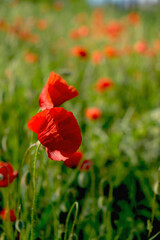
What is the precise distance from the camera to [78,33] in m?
3.35

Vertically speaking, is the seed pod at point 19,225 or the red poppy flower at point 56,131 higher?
the red poppy flower at point 56,131

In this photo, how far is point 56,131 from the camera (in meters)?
0.71

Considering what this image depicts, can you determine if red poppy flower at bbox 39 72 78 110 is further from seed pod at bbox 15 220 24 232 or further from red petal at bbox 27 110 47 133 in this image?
seed pod at bbox 15 220 24 232

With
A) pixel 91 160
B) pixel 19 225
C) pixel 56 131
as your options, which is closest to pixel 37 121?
pixel 56 131

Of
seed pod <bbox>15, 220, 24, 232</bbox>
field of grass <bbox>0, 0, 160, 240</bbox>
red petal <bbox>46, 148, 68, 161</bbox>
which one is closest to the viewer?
red petal <bbox>46, 148, 68, 161</bbox>

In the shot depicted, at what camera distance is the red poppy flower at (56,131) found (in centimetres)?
70

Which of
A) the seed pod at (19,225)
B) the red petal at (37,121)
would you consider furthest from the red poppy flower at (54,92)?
the seed pod at (19,225)

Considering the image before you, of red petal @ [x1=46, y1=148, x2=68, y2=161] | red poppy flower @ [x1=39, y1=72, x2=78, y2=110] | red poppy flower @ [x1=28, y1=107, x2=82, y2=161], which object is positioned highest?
red poppy flower @ [x1=39, y1=72, x2=78, y2=110]

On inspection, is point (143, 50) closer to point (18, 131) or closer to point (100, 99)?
point (100, 99)

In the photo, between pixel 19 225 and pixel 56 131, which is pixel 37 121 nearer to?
pixel 56 131

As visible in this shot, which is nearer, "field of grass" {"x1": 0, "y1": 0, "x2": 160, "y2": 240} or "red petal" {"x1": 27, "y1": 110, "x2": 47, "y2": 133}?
"red petal" {"x1": 27, "y1": 110, "x2": 47, "y2": 133}

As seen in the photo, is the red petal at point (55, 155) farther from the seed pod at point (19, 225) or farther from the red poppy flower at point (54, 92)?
the seed pod at point (19, 225)

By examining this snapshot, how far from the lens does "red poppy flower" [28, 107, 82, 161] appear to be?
0.70 meters

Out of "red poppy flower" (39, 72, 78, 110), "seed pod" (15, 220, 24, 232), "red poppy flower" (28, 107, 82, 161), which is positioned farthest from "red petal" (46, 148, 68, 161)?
"seed pod" (15, 220, 24, 232)
